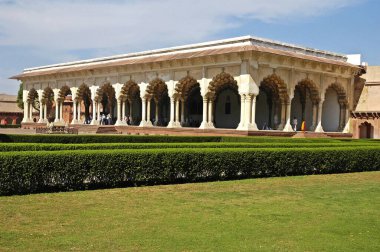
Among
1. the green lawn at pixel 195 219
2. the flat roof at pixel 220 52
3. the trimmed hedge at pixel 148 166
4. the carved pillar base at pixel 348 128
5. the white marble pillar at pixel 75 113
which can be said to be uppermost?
the flat roof at pixel 220 52

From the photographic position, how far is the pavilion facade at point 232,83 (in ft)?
77.4

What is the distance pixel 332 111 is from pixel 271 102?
4.10m

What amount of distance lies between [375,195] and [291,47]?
17.6 m

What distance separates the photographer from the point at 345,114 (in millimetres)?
28984

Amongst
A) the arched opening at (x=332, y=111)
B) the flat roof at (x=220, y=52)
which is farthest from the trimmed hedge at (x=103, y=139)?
the arched opening at (x=332, y=111)

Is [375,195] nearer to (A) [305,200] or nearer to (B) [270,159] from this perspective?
(A) [305,200]

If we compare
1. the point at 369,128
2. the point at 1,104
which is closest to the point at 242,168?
the point at 369,128

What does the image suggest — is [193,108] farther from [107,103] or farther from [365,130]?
[365,130]

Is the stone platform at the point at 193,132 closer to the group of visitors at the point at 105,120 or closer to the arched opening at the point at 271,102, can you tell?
the arched opening at the point at 271,102

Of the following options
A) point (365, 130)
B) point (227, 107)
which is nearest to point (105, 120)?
point (227, 107)

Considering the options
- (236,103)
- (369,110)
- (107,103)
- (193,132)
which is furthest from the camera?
(107,103)

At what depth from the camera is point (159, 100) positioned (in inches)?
1348

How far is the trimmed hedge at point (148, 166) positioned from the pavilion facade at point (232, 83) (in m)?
11.0

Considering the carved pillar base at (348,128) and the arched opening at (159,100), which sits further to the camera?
the arched opening at (159,100)
